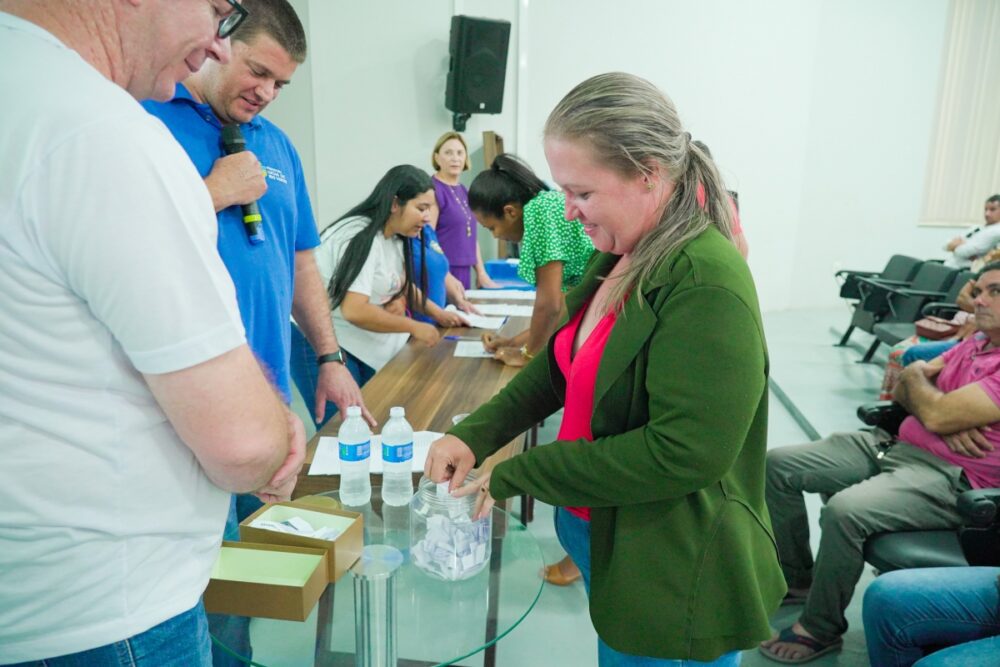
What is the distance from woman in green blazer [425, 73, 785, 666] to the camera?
2.92ft

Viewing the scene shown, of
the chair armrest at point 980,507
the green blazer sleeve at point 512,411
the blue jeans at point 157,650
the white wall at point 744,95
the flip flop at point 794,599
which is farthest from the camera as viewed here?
the white wall at point 744,95

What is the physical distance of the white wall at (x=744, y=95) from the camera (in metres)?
5.81

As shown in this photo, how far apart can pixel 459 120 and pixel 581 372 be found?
16.6 ft

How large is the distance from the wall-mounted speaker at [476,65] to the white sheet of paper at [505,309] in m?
2.64

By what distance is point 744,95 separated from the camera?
6.34 meters

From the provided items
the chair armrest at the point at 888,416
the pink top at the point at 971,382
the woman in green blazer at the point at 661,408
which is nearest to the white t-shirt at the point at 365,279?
the woman in green blazer at the point at 661,408

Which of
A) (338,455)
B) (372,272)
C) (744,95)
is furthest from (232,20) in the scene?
(744,95)

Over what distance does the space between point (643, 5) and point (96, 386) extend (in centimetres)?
642

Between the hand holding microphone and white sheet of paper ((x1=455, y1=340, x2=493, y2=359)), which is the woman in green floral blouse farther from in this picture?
the hand holding microphone

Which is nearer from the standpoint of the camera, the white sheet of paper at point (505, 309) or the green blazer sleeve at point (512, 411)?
the green blazer sleeve at point (512, 411)

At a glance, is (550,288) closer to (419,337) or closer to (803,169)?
(419,337)

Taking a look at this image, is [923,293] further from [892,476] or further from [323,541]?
[323,541]

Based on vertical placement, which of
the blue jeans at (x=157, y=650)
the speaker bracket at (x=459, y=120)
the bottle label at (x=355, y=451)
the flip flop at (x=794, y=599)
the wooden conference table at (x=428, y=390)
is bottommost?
the flip flop at (x=794, y=599)

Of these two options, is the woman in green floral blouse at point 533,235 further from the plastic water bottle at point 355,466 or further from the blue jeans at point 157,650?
the blue jeans at point 157,650
